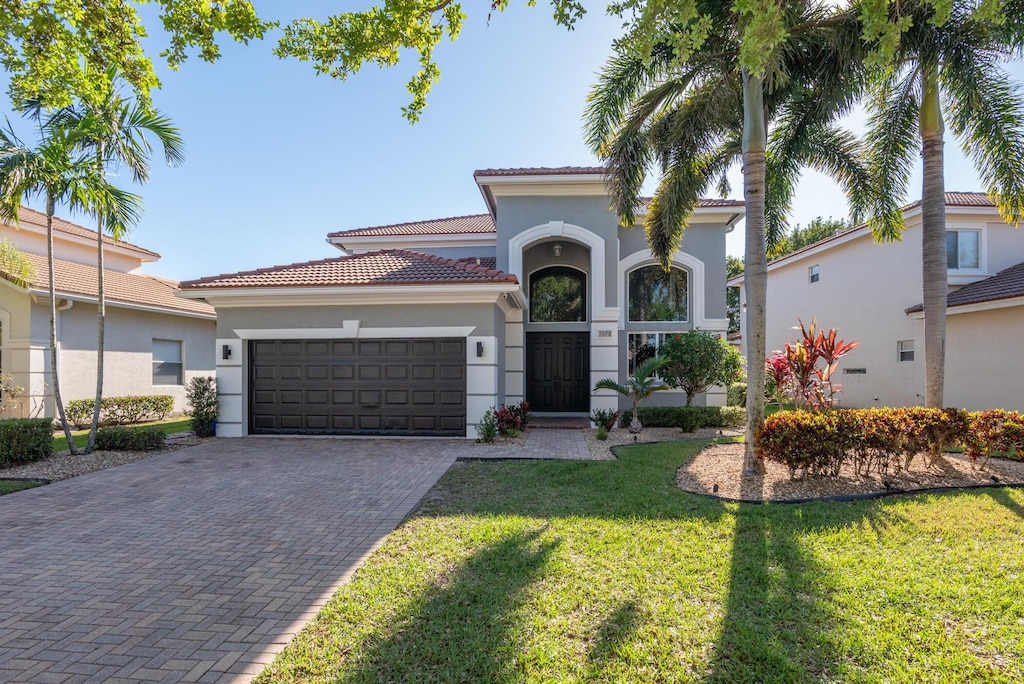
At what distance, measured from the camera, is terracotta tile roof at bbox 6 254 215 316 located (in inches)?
550

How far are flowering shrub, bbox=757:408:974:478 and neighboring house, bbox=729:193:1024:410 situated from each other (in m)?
7.99

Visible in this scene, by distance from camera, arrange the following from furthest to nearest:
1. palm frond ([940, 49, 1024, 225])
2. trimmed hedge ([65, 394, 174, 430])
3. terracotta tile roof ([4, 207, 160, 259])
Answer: terracotta tile roof ([4, 207, 160, 259]), trimmed hedge ([65, 394, 174, 430]), palm frond ([940, 49, 1024, 225])

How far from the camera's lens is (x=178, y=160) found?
9.87m

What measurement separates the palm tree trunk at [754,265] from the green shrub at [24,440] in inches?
488

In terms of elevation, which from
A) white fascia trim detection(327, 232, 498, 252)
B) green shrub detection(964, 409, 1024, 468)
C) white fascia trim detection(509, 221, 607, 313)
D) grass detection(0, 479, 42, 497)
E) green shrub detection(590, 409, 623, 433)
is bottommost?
grass detection(0, 479, 42, 497)

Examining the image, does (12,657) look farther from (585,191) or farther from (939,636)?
(585,191)

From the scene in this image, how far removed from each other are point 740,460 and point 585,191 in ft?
27.4

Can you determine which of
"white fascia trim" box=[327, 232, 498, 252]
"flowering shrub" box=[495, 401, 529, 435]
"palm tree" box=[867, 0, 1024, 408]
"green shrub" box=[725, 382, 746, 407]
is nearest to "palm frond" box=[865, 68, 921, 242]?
"palm tree" box=[867, 0, 1024, 408]

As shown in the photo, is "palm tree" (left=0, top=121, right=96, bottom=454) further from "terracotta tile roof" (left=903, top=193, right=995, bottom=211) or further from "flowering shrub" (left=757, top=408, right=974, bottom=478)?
"terracotta tile roof" (left=903, top=193, right=995, bottom=211)

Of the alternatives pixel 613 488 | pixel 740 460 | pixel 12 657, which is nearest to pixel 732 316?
pixel 740 460

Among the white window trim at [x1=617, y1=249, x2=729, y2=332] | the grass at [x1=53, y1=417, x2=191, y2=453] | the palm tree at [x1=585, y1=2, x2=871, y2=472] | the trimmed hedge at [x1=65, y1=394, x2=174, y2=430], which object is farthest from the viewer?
the white window trim at [x1=617, y1=249, x2=729, y2=332]

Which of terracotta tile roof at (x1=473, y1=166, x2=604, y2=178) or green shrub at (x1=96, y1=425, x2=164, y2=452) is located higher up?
terracotta tile roof at (x1=473, y1=166, x2=604, y2=178)

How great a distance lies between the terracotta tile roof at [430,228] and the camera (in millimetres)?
18234

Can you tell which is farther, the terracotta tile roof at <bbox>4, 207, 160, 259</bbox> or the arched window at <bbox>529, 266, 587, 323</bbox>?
the terracotta tile roof at <bbox>4, 207, 160, 259</bbox>
